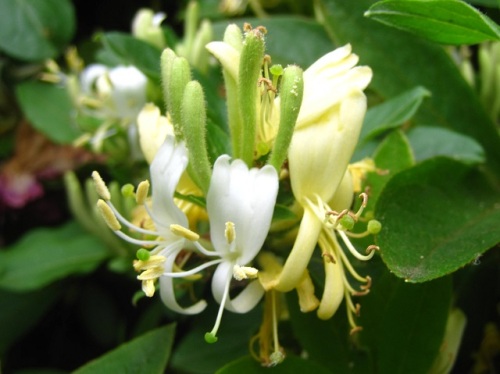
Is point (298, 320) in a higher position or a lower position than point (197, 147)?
lower

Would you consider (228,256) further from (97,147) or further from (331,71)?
(97,147)

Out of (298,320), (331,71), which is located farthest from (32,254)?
(331,71)

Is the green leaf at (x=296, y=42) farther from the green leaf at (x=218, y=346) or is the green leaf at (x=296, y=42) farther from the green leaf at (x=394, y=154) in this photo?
the green leaf at (x=218, y=346)

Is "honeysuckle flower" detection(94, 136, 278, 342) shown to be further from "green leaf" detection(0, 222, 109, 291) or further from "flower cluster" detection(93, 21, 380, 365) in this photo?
"green leaf" detection(0, 222, 109, 291)

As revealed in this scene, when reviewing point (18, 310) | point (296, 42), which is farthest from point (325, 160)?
point (18, 310)

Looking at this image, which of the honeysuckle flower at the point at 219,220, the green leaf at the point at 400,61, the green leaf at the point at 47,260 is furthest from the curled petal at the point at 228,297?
the green leaf at the point at 47,260

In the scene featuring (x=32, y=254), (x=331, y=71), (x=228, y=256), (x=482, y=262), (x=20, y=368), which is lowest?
(x=20, y=368)
